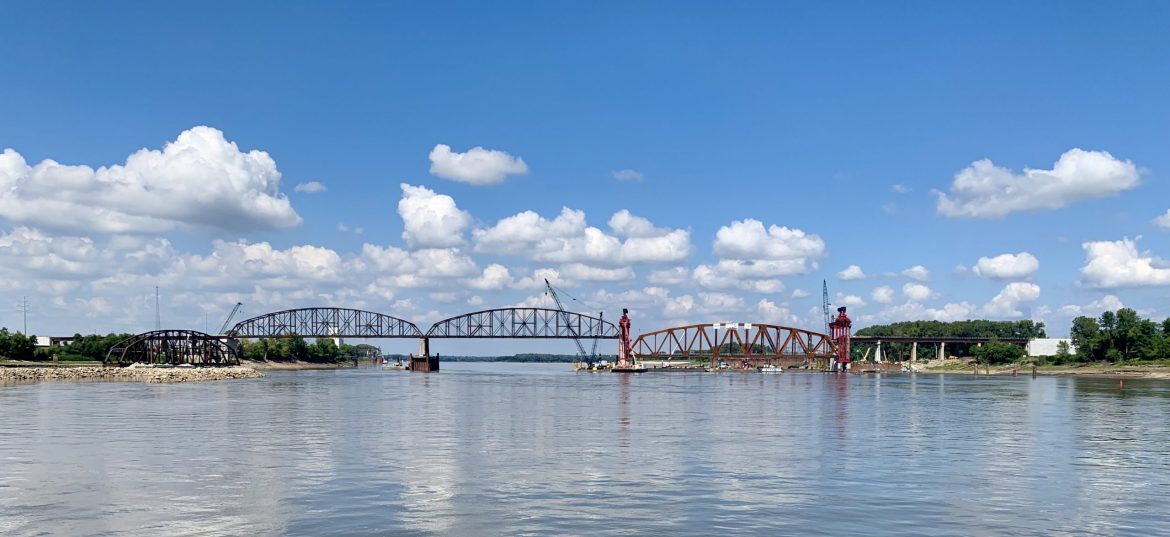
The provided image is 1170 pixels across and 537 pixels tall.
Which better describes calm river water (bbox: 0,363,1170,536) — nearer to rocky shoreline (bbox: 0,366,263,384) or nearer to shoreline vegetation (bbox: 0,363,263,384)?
shoreline vegetation (bbox: 0,363,263,384)

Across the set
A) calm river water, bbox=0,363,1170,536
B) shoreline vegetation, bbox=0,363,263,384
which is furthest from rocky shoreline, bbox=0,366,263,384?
calm river water, bbox=0,363,1170,536

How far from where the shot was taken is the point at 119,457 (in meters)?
46.2

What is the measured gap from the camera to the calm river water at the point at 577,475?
30031 millimetres

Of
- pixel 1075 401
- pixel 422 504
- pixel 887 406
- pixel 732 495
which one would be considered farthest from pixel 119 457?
pixel 1075 401

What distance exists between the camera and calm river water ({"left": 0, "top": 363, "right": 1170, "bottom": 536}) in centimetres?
3003

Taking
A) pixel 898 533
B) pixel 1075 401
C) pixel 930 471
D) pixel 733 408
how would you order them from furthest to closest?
pixel 1075 401, pixel 733 408, pixel 930 471, pixel 898 533

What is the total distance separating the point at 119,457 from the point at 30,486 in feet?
31.2

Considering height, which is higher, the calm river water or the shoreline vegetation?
the calm river water

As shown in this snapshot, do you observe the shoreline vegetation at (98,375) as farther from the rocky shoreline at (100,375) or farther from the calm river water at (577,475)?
the calm river water at (577,475)

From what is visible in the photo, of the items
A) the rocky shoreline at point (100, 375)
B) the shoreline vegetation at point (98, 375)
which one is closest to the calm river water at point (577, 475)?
the shoreline vegetation at point (98, 375)

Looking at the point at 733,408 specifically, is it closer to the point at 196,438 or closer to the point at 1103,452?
the point at 1103,452

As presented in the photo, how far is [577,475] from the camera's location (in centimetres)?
4094

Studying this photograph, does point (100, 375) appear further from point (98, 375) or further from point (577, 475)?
point (577, 475)

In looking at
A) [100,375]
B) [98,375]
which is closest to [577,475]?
[98,375]
